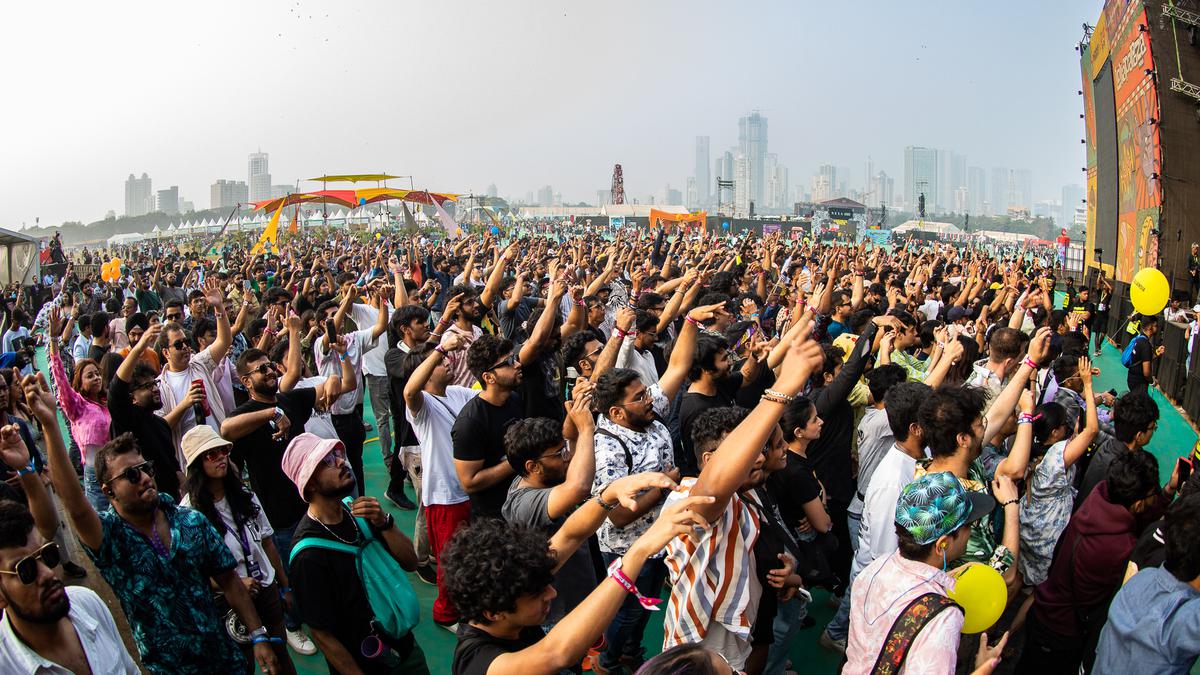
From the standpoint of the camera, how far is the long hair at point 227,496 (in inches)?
127

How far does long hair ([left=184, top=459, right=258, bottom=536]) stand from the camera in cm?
322

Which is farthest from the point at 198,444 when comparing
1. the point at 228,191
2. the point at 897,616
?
the point at 228,191

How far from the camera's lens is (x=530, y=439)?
2994 millimetres

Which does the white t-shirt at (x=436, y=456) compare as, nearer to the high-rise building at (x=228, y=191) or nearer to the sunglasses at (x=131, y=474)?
the sunglasses at (x=131, y=474)

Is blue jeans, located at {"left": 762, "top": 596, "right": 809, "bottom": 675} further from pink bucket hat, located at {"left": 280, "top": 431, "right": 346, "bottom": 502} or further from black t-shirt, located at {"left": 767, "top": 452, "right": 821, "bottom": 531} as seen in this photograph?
pink bucket hat, located at {"left": 280, "top": 431, "right": 346, "bottom": 502}

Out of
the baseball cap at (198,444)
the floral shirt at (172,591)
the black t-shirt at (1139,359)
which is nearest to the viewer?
the floral shirt at (172,591)

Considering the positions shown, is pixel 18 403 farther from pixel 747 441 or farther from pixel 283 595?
pixel 747 441

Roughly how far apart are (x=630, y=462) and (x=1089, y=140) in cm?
2686

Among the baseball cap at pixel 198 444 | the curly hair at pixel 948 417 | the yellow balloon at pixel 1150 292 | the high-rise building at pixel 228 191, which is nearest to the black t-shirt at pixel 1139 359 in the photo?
the yellow balloon at pixel 1150 292

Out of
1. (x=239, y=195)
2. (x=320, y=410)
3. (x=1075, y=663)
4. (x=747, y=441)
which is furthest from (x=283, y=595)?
(x=239, y=195)

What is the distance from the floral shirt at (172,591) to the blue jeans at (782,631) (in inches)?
82.0

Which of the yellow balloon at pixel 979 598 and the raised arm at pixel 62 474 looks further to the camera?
the raised arm at pixel 62 474

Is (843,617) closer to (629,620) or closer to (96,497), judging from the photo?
(629,620)

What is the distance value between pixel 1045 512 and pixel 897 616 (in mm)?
1988
